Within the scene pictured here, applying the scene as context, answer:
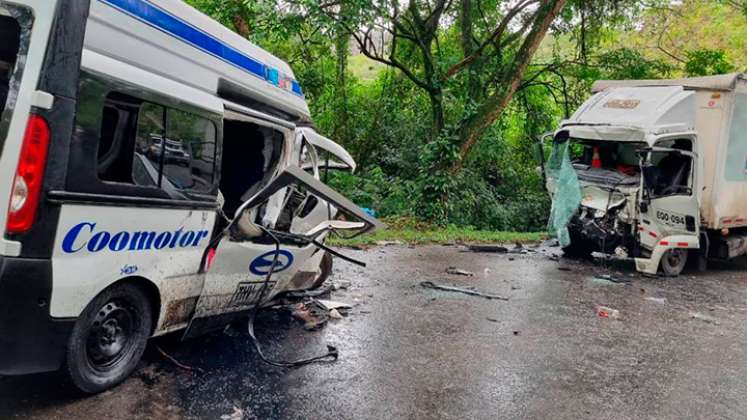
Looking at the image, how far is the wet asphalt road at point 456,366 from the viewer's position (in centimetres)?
352

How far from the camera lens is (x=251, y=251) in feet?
14.0

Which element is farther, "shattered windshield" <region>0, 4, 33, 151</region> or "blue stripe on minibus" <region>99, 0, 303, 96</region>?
"blue stripe on minibus" <region>99, 0, 303, 96</region>

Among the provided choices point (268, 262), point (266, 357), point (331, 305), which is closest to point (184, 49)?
point (268, 262)

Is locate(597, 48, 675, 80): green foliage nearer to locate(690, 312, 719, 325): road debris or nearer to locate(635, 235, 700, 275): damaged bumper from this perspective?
locate(635, 235, 700, 275): damaged bumper

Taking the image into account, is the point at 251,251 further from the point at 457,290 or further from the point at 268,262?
the point at 457,290

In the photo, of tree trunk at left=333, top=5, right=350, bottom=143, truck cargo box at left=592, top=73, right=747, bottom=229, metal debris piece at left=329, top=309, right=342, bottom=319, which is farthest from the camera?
tree trunk at left=333, top=5, right=350, bottom=143

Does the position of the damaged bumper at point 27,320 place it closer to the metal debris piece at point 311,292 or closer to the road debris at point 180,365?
the road debris at point 180,365

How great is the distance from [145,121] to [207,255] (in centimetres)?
108

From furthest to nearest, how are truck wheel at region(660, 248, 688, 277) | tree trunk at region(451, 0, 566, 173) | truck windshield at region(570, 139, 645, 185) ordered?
tree trunk at region(451, 0, 566, 173), truck windshield at region(570, 139, 645, 185), truck wheel at region(660, 248, 688, 277)

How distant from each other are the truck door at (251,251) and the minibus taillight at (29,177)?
1340 mm

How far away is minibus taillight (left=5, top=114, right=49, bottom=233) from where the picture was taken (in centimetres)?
273

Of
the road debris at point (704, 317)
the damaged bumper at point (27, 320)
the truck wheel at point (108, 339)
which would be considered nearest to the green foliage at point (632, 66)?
the road debris at point (704, 317)

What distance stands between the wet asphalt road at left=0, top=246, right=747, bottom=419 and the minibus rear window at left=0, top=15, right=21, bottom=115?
195 centimetres

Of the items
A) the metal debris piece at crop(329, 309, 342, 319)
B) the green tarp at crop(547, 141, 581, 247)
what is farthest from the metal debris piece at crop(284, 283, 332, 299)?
the green tarp at crop(547, 141, 581, 247)
